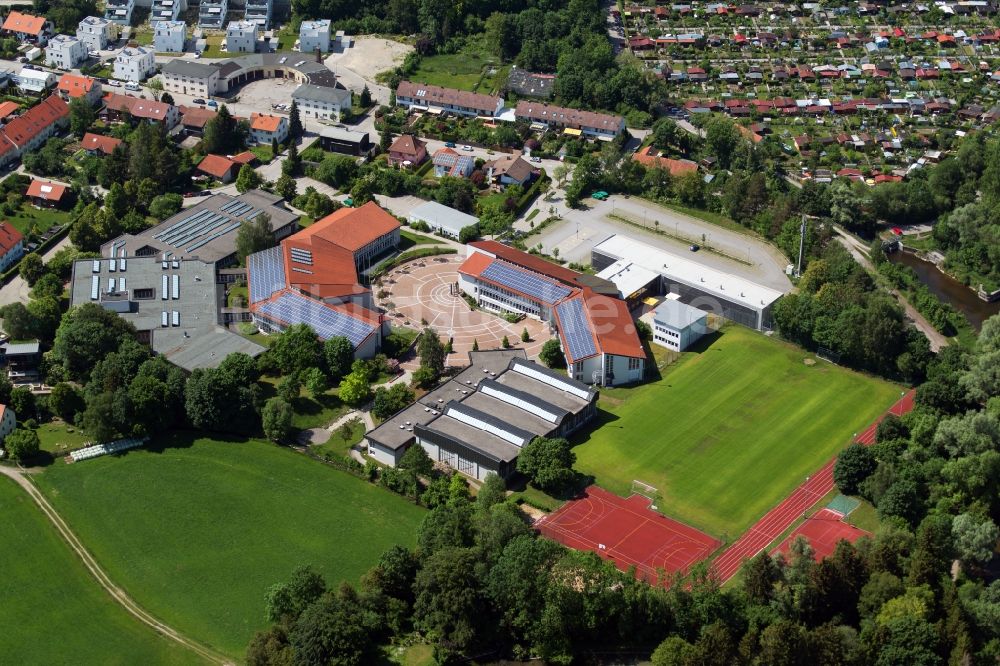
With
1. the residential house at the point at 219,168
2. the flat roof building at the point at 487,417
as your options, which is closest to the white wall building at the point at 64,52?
the residential house at the point at 219,168

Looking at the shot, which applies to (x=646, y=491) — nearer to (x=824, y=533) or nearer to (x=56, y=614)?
(x=824, y=533)

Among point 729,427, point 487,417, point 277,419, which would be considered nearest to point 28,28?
point 277,419

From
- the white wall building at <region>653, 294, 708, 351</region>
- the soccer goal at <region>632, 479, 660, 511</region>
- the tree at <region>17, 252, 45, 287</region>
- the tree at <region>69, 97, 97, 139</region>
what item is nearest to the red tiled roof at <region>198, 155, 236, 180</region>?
the tree at <region>69, 97, 97, 139</region>

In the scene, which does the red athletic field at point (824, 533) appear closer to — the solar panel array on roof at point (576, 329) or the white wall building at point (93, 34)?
the solar panel array on roof at point (576, 329)

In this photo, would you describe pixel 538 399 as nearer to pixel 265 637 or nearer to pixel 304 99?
pixel 265 637

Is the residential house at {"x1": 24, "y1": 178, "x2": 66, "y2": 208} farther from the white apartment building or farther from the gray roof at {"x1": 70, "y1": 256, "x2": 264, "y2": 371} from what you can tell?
the white apartment building

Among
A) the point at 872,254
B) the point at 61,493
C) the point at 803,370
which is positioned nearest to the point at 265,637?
the point at 61,493
